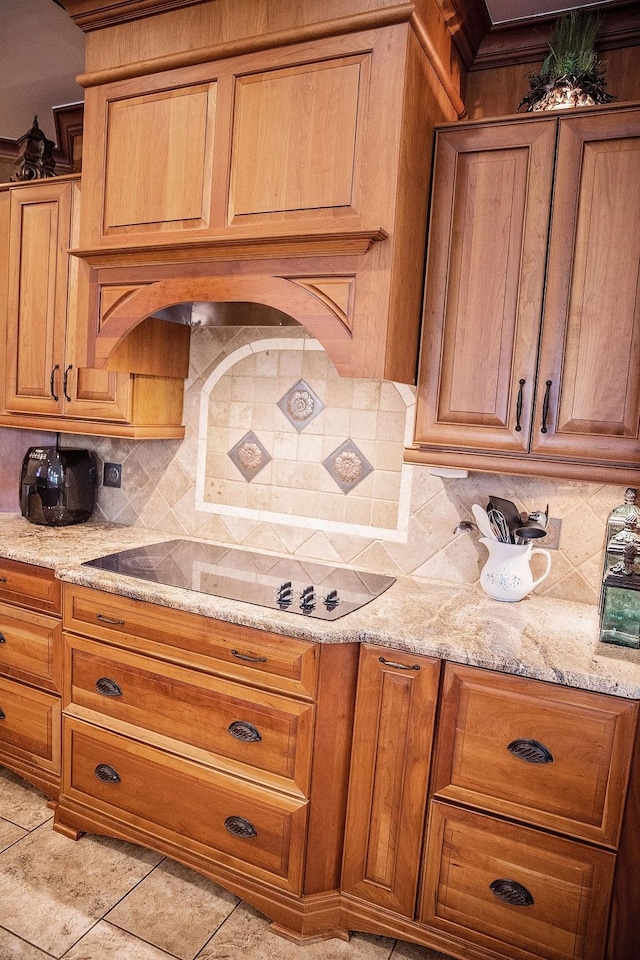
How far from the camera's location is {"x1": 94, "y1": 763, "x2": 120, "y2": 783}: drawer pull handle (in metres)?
2.09

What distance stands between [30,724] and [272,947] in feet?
3.73

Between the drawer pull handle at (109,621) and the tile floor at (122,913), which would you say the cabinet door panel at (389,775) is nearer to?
the tile floor at (122,913)

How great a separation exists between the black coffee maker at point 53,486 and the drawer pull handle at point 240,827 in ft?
4.62

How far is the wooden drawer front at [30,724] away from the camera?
7.41 feet

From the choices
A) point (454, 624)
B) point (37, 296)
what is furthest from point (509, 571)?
point (37, 296)

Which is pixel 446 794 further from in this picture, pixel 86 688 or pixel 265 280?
pixel 265 280

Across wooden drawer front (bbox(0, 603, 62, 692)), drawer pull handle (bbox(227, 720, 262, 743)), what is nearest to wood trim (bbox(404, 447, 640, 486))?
drawer pull handle (bbox(227, 720, 262, 743))

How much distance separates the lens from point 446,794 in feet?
5.48

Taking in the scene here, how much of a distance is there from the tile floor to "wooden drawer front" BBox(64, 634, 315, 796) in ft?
1.41

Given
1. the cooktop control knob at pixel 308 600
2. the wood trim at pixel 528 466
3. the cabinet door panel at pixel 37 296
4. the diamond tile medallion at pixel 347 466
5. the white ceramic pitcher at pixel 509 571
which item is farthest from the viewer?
the cabinet door panel at pixel 37 296

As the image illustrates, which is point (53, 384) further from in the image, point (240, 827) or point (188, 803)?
point (240, 827)

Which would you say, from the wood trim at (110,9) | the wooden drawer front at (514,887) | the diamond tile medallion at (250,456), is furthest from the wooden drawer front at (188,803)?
the wood trim at (110,9)

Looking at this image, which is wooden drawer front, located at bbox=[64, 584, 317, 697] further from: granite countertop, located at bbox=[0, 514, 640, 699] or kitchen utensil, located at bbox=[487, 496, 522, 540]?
kitchen utensil, located at bbox=[487, 496, 522, 540]

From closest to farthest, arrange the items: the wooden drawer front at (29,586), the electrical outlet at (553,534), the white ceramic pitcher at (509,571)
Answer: the white ceramic pitcher at (509,571)
the electrical outlet at (553,534)
the wooden drawer front at (29,586)
